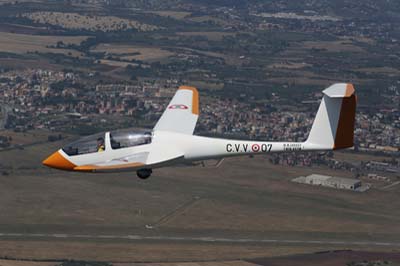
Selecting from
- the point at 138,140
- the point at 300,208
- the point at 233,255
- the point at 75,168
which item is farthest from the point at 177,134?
the point at 300,208

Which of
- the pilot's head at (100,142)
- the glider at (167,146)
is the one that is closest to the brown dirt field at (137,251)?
the glider at (167,146)

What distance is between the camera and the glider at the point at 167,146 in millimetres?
64625

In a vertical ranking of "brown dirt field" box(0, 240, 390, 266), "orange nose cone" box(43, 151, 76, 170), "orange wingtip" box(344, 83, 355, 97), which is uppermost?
"orange wingtip" box(344, 83, 355, 97)

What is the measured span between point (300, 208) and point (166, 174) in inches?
1088

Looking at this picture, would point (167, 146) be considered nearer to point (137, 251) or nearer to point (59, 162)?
point (59, 162)

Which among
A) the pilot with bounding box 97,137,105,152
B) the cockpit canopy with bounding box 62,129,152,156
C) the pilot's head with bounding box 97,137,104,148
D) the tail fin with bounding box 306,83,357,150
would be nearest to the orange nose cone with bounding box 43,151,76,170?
the cockpit canopy with bounding box 62,129,152,156

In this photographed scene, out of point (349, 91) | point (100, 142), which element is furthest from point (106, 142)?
point (349, 91)

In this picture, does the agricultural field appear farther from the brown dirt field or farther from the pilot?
the pilot

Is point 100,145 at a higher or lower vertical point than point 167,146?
higher

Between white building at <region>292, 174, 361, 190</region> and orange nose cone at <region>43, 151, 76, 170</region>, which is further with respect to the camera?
white building at <region>292, 174, 361, 190</region>

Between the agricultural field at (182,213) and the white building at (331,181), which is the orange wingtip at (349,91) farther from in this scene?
the white building at (331,181)

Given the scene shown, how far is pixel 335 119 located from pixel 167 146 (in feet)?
36.9

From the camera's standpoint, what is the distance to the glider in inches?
2544

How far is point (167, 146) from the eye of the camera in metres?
66.9
